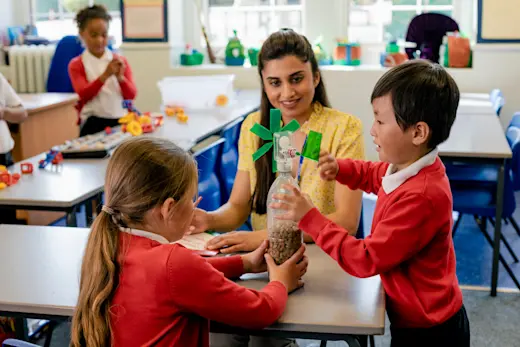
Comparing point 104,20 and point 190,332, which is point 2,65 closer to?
point 104,20

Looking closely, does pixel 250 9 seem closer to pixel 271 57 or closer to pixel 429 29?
pixel 429 29

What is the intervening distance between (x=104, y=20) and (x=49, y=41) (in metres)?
2.38

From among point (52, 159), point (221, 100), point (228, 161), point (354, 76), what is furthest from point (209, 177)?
point (354, 76)

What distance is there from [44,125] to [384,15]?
2.77 meters

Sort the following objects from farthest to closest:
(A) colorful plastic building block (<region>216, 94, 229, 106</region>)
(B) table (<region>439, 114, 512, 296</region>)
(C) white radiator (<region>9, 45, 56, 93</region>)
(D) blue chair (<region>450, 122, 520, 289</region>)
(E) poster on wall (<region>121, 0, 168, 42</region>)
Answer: (C) white radiator (<region>9, 45, 56, 93</region>), (E) poster on wall (<region>121, 0, 168, 42</region>), (A) colorful plastic building block (<region>216, 94, 229, 106</region>), (D) blue chair (<region>450, 122, 520, 289</region>), (B) table (<region>439, 114, 512, 296</region>)

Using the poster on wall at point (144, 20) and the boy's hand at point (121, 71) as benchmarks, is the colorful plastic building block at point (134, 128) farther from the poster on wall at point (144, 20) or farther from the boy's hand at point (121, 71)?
the poster on wall at point (144, 20)

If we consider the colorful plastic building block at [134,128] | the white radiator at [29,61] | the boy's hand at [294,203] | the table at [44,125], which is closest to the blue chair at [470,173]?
the colorful plastic building block at [134,128]

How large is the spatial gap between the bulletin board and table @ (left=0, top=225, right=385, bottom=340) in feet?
12.1

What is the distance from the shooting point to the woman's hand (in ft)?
5.77

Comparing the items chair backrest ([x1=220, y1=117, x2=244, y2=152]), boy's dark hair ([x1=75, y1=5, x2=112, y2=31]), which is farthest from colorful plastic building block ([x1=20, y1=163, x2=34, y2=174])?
boy's dark hair ([x1=75, y1=5, x2=112, y2=31])

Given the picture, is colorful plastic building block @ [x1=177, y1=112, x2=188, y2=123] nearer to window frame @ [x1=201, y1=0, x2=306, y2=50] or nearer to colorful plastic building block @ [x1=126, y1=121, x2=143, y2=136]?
colorful plastic building block @ [x1=126, y1=121, x2=143, y2=136]

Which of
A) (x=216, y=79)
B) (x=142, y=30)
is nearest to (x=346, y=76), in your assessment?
(x=216, y=79)

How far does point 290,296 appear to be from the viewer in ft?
4.94

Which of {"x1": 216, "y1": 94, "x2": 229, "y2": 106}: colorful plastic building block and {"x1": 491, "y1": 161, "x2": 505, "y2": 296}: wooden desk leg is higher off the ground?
{"x1": 216, "y1": 94, "x2": 229, "y2": 106}: colorful plastic building block
